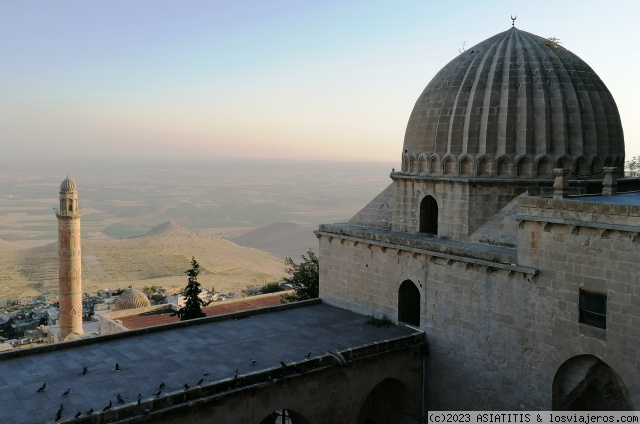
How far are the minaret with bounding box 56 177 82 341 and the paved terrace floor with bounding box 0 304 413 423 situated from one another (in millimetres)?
23140

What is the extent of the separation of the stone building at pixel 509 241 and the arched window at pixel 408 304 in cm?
4

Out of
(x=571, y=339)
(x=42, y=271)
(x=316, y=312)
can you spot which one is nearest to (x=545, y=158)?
(x=571, y=339)

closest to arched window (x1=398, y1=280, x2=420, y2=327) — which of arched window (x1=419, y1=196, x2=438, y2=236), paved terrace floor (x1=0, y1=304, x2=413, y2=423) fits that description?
paved terrace floor (x1=0, y1=304, x2=413, y2=423)

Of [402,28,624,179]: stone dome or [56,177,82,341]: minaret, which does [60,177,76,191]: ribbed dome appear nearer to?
[56,177,82,341]: minaret

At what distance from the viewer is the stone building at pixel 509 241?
1434 cm

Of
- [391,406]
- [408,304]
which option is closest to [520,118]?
[408,304]

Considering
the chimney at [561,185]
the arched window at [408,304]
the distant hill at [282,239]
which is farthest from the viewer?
the distant hill at [282,239]

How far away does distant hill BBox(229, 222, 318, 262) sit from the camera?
13538 cm

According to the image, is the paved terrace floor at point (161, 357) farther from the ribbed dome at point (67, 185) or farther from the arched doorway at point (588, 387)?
the ribbed dome at point (67, 185)

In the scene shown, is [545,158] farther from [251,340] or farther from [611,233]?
[251,340]

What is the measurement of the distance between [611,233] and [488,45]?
371 inches

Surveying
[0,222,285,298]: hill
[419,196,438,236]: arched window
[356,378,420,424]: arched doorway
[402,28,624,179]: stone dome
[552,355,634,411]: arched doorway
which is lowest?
[0,222,285,298]: hill

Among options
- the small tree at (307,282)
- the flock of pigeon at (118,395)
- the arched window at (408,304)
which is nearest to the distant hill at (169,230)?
the small tree at (307,282)

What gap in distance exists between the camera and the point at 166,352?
16688 mm
